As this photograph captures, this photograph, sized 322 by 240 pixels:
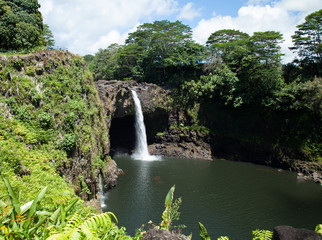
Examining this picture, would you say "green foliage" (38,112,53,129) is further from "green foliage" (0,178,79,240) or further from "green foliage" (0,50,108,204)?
"green foliage" (0,178,79,240)

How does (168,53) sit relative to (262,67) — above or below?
above

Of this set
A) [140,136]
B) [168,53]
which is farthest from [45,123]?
[168,53]

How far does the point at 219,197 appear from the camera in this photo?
612 inches

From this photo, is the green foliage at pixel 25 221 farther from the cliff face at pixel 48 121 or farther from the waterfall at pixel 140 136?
the waterfall at pixel 140 136

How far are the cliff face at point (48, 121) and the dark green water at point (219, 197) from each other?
12.0ft

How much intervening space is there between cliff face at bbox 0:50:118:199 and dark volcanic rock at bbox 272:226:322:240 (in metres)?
7.04

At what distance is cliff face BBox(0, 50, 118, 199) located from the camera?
26.8 ft

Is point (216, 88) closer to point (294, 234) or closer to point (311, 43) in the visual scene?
point (311, 43)

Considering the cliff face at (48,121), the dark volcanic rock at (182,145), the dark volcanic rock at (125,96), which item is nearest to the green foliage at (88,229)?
the cliff face at (48,121)

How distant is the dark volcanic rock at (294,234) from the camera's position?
5.26 metres

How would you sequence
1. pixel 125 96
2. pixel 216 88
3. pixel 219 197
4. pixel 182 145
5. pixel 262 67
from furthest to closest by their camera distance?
pixel 182 145
pixel 216 88
pixel 125 96
pixel 262 67
pixel 219 197

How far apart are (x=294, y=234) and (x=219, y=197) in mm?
10410

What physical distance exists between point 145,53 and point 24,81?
22.8 metres

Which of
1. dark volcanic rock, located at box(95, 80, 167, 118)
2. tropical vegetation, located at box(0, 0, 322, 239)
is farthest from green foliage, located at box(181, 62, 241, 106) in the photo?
dark volcanic rock, located at box(95, 80, 167, 118)
